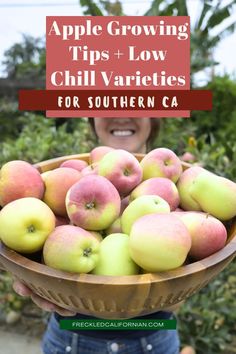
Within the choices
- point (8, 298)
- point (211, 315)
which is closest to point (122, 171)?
point (211, 315)

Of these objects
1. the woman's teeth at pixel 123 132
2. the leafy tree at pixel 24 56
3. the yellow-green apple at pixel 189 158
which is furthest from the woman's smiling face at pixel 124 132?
the leafy tree at pixel 24 56

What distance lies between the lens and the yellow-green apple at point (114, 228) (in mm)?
737

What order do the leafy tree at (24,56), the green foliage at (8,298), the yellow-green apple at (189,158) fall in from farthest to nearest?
the leafy tree at (24,56)
the green foliage at (8,298)
the yellow-green apple at (189,158)

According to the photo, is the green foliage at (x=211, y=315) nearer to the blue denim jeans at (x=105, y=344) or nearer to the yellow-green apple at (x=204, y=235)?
the blue denim jeans at (x=105, y=344)

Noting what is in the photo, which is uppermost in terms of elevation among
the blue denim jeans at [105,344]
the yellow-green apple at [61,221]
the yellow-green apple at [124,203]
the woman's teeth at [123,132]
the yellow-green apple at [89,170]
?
the woman's teeth at [123,132]

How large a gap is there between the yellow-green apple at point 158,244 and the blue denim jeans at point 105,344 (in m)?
0.42

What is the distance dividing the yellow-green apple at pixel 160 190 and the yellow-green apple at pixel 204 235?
57 mm

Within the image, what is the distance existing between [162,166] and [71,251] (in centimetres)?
25

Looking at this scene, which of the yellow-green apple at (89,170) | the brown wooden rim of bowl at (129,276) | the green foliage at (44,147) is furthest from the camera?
the green foliage at (44,147)

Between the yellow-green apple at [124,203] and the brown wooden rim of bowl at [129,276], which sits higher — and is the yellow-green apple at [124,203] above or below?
above

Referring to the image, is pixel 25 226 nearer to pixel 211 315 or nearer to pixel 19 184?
pixel 19 184

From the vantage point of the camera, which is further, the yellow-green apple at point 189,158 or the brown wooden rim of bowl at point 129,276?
the yellow-green apple at point 189,158

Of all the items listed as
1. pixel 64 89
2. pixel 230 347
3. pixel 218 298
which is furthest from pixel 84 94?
pixel 230 347

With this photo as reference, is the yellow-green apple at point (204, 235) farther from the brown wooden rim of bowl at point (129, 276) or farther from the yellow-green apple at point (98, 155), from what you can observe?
the yellow-green apple at point (98, 155)
